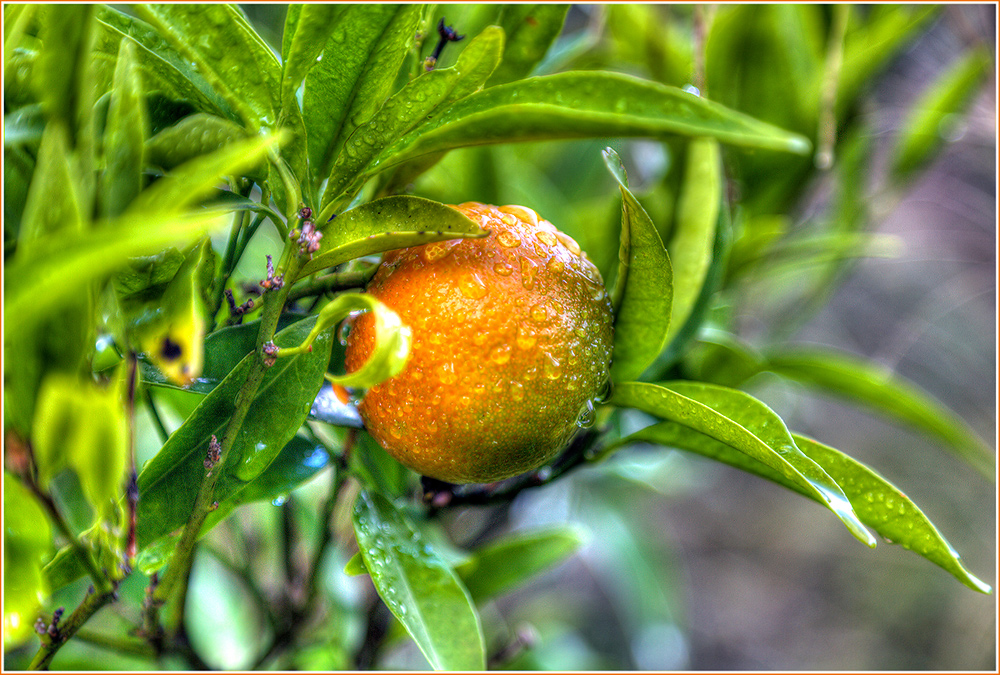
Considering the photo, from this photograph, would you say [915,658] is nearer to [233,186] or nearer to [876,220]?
[876,220]

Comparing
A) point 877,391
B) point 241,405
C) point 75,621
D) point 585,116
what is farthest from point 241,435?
point 877,391

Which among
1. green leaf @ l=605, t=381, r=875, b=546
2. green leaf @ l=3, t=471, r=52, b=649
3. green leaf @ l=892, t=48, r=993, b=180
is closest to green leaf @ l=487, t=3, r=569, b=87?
green leaf @ l=605, t=381, r=875, b=546

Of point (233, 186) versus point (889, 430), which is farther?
point (889, 430)

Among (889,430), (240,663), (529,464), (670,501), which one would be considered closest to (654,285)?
(529,464)

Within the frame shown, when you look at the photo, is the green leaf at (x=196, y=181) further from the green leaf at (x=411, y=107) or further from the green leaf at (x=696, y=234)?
the green leaf at (x=696, y=234)

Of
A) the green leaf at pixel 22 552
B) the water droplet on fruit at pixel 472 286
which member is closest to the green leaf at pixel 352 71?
the water droplet on fruit at pixel 472 286

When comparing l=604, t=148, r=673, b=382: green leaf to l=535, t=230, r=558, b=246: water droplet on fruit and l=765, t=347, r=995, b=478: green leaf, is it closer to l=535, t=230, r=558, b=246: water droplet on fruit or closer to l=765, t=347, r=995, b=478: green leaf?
l=535, t=230, r=558, b=246: water droplet on fruit
